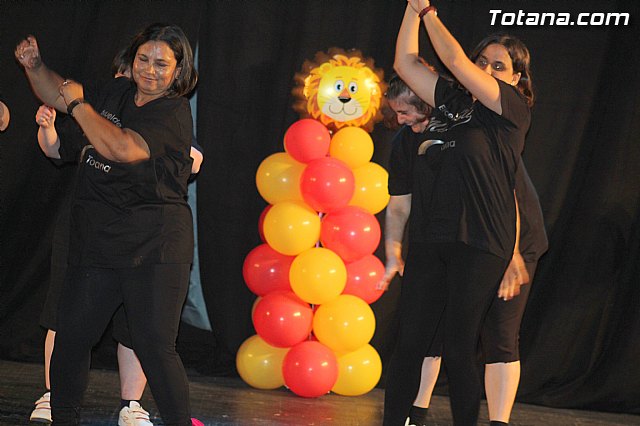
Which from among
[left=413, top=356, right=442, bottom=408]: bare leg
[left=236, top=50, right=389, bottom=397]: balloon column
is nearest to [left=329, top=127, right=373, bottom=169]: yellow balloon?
[left=236, top=50, right=389, bottom=397]: balloon column

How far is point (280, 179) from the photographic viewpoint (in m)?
4.01

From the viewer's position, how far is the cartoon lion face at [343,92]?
13.1ft

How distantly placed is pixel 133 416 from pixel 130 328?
0.77m

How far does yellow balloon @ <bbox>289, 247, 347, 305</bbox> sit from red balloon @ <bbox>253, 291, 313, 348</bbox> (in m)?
0.06

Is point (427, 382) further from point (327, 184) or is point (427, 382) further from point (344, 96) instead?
point (344, 96)

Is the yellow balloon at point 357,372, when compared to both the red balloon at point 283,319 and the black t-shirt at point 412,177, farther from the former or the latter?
the black t-shirt at point 412,177

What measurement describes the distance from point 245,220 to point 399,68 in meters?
2.03

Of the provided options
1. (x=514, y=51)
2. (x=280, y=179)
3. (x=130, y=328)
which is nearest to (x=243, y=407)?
(x=280, y=179)

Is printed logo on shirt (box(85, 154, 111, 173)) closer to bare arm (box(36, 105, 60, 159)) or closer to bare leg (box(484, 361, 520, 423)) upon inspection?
bare arm (box(36, 105, 60, 159))

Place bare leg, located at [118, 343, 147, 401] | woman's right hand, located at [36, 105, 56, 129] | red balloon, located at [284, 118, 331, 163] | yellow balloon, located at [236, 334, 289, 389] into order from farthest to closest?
yellow balloon, located at [236, 334, 289, 389] → red balloon, located at [284, 118, 331, 163] → bare leg, located at [118, 343, 147, 401] → woman's right hand, located at [36, 105, 56, 129]

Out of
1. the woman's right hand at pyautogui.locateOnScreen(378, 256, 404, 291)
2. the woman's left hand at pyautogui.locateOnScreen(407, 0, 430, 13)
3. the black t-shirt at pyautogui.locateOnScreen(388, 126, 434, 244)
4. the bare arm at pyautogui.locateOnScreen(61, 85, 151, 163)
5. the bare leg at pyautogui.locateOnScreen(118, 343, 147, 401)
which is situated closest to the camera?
the bare arm at pyautogui.locateOnScreen(61, 85, 151, 163)

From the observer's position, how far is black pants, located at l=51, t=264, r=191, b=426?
2.47 m

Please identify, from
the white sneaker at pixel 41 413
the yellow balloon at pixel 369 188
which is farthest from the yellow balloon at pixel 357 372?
the white sneaker at pixel 41 413

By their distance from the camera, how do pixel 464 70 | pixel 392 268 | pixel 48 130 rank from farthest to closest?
1. pixel 392 268
2. pixel 48 130
3. pixel 464 70
